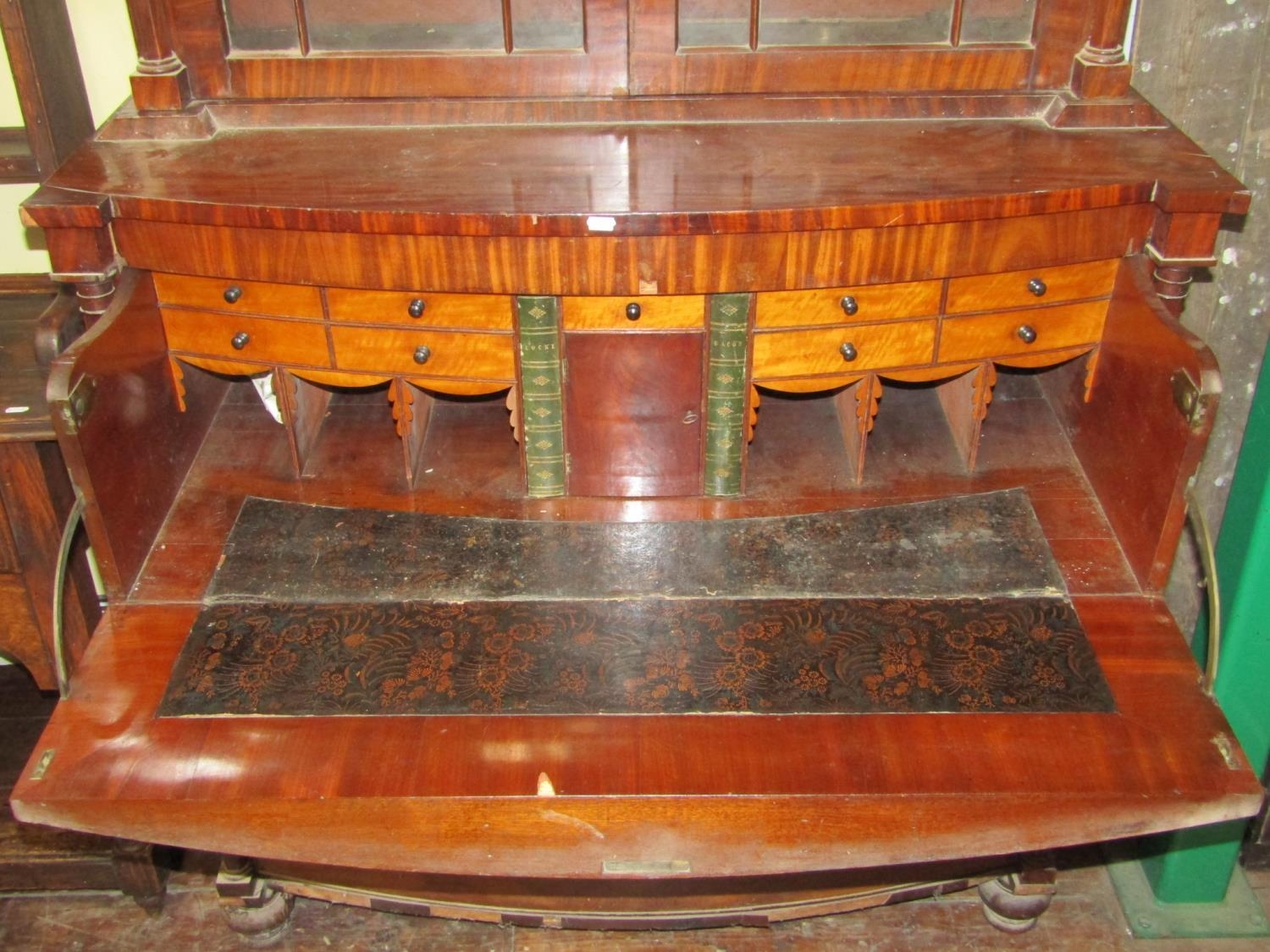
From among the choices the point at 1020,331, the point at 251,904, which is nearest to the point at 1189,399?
the point at 1020,331

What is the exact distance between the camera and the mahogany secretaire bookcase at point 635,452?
1774 mm

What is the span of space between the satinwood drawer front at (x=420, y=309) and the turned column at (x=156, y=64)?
1.49 feet

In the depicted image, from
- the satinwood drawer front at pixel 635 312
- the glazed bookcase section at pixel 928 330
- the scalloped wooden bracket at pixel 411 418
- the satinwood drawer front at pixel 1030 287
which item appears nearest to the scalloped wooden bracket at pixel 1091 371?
the glazed bookcase section at pixel 928 330

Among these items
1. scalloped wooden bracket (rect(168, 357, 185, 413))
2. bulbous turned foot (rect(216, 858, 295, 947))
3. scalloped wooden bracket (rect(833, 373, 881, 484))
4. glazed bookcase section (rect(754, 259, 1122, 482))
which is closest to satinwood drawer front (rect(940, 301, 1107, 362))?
glazed bookcase section (rect(754, 259, 1122, 482))

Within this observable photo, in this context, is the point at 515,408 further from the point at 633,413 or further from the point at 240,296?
the point at 240,296

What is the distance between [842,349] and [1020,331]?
0.31 m

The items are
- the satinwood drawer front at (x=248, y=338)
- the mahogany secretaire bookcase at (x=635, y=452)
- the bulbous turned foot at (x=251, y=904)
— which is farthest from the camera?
the bulbous turned foot at (x=251, y=904)

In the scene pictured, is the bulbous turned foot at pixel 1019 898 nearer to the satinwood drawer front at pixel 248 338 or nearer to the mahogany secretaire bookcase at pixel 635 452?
the mahogany secretaire bookcase at pixel 635 452

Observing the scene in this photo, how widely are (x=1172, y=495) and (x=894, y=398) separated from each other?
0.62m

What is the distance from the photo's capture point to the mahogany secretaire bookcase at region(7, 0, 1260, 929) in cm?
177

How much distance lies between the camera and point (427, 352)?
205 centimetres

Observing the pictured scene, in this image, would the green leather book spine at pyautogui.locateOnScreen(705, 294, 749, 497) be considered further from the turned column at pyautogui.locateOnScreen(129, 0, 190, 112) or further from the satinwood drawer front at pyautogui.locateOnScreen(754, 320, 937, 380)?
the turned column at pyautogui.locateOnScreen(129, 0, 190, 112)

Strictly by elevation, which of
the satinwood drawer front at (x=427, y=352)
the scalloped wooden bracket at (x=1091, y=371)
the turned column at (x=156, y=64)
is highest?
the turned column at (x=156, y=64)

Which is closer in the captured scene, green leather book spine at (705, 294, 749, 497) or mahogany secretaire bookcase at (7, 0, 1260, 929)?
mahogany secretaire bookcase at (7, 0, 1260, 929)
